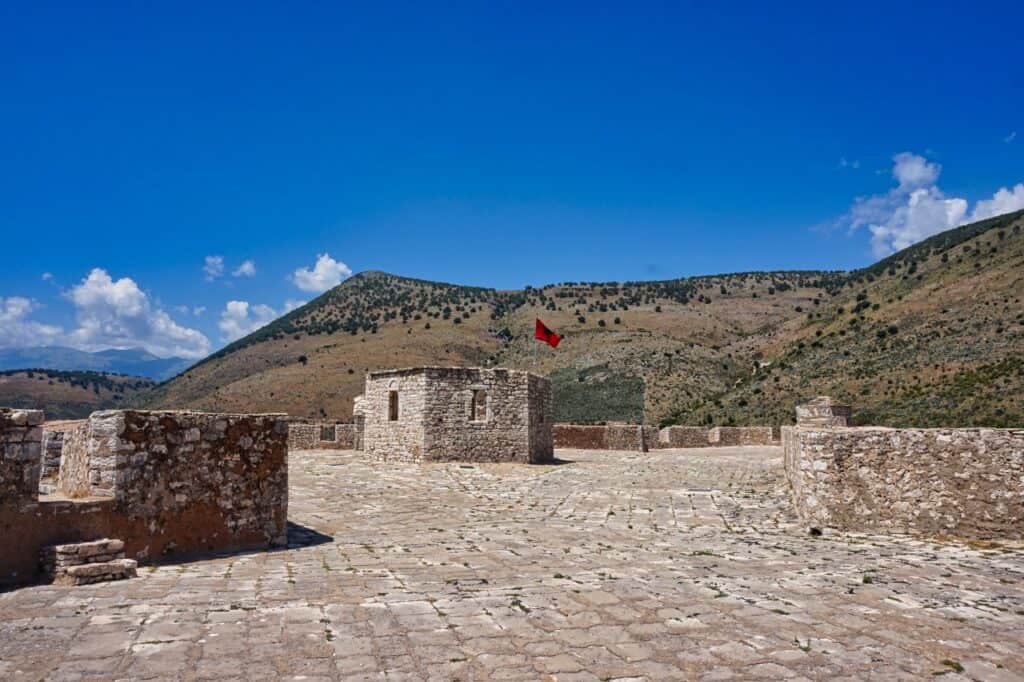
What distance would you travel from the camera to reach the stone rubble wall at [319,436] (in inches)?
981

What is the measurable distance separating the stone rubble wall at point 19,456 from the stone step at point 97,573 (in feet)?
2.02

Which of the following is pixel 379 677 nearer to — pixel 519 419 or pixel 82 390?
pixel 519 419

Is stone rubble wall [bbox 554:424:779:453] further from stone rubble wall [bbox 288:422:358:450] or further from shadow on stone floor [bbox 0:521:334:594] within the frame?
shadow on stone floor [bbox 0:521:334:594]

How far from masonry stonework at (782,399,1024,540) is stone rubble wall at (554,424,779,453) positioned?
771 inches

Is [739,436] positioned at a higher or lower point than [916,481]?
higher

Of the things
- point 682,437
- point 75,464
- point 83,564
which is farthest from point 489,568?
point 682,437

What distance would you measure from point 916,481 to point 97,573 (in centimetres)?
989

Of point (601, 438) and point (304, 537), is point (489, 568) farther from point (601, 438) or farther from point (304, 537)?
point (601, 438)

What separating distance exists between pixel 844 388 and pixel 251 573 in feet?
132

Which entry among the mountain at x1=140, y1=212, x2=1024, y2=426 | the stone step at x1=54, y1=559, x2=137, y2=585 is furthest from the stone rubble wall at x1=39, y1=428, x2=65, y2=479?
the mountain at x1=140, y1=212, x2=1024, y2=426

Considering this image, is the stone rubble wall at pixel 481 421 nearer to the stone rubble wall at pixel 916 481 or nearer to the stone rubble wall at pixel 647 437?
the stone rubble wall at pixel 647 437

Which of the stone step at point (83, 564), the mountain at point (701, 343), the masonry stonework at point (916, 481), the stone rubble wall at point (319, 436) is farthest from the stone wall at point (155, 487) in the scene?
the mountain at point (701, 343)

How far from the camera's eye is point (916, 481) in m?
9.28

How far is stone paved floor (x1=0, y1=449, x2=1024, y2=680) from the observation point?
14.9 feet
